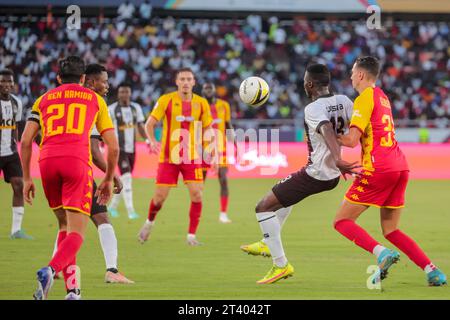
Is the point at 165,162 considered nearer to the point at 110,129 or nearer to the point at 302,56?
the point at 110,129

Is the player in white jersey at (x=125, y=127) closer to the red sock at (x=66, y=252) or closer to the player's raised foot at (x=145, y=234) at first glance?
the player's raised foot at (x=145, y=234)

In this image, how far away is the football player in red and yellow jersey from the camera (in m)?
9.39

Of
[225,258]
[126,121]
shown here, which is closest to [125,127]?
[126,121]

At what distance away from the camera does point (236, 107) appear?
33.9 metres

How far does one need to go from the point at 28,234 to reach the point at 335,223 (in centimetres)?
654

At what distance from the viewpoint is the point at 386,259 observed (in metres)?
9.03

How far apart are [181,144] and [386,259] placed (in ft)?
18.0

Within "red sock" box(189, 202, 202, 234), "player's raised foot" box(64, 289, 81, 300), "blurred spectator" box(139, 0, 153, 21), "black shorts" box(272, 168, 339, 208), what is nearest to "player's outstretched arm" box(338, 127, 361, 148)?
"black shorts" box(272, 168, 339, 208)

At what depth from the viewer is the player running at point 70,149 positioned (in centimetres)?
820

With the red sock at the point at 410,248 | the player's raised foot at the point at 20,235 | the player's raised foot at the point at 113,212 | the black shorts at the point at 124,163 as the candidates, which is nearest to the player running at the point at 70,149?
the red sock at the point at 410,248

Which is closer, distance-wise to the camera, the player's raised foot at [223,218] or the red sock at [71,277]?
the red sock at [71,277]

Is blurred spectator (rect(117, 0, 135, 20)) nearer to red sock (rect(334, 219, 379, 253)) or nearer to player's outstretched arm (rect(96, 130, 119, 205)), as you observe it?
red sock (rect(334, 219, 379, 253))

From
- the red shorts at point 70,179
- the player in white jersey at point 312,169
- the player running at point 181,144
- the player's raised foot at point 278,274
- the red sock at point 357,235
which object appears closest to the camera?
the red shorts at point 70,179

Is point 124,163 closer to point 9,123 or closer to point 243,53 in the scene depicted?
point 9,123
